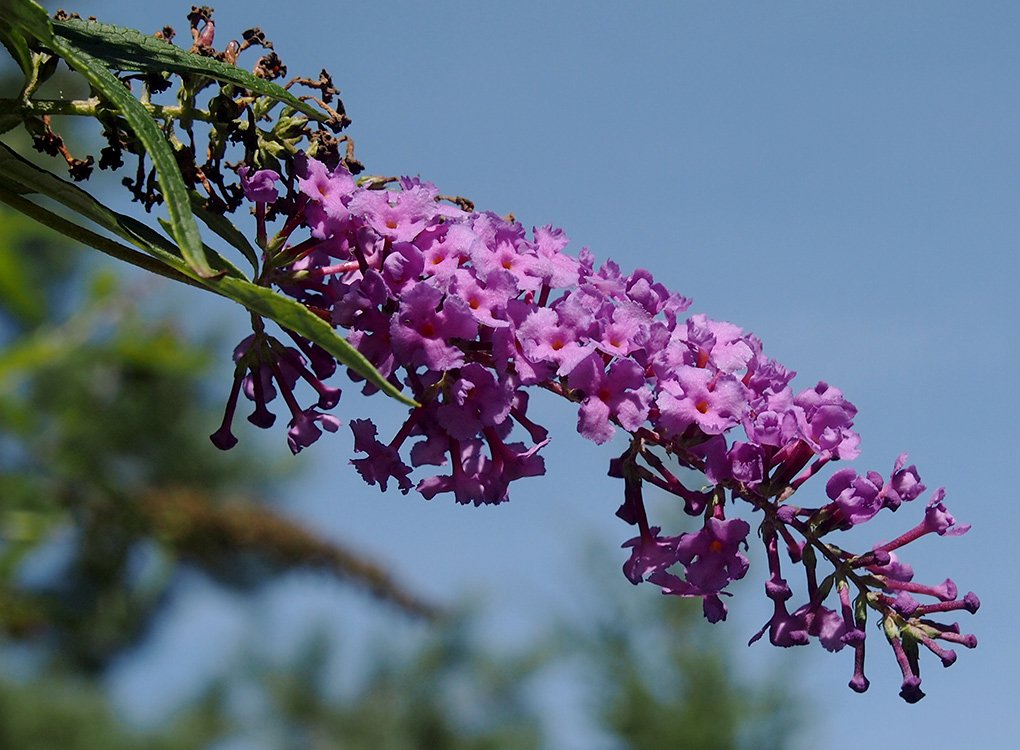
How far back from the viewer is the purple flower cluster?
82 cm

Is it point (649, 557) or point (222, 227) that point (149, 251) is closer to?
point (222, 227)

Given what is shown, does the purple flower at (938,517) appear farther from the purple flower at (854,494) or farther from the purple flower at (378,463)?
the purple flower at (378,463)

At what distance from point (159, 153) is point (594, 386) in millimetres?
327

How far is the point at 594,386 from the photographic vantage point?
82 cm

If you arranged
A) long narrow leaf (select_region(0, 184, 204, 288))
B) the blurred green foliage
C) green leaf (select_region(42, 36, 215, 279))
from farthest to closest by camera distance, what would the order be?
the blurred green foliage < long narrow leaf (select_region(0, 184, 204, 288)) < green leaf (select_region(42, 36, 215, 279))

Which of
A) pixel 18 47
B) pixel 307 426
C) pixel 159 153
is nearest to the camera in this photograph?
pixel 159 153

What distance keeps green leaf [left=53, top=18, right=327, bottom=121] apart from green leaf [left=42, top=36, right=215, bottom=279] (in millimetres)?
61

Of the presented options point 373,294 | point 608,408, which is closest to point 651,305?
point 608,408

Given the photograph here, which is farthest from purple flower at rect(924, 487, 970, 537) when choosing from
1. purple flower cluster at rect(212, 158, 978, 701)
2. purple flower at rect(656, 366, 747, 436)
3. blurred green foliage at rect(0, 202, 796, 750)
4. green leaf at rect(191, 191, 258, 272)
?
blurred green foliage at rect(0, 202, 796, 750)

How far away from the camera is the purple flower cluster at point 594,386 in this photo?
0.82 meters

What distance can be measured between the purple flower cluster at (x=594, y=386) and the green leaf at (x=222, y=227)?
2cm

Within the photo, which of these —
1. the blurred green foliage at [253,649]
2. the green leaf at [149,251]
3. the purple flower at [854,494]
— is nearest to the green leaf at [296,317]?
the green leaf at [149,251]

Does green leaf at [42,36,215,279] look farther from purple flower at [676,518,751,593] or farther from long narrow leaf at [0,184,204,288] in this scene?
purple flower at [676,518,751,593]

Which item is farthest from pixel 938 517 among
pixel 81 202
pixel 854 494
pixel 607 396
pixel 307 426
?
pixel 81 202
